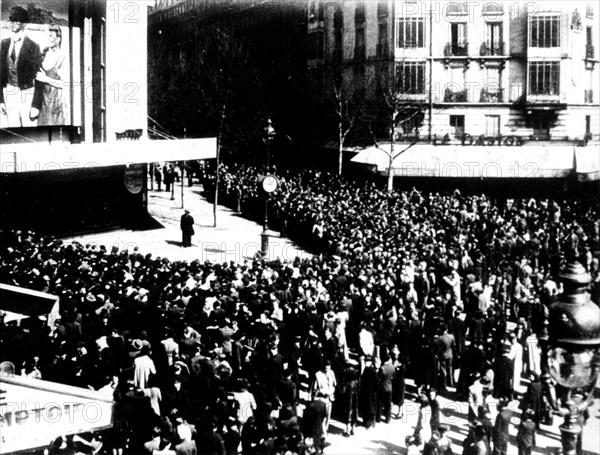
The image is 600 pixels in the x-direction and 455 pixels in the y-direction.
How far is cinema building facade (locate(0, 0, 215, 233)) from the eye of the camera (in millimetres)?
29875

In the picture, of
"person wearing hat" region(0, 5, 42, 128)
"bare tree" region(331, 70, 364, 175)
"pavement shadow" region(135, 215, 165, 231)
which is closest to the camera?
"person wearing hat" region(0, 5, 42, 128)

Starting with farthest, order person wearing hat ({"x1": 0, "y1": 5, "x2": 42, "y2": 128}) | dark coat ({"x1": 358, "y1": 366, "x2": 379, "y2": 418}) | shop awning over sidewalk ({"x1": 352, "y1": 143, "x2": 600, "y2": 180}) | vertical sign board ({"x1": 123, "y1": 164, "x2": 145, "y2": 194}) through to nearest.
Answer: shop awning over sidewalk ({"x1": 352, "y1": 143, "x2": 600, "y2": 180}) → vertical sign board ({"x1": 123, "y1": 164, "x2": 145, "y2": 194}) → person wearing hat ({"x1": 0, "y1": 5, "x2": 42, "y2": 128}) → dark coat ({"x1": 358, "y1": 366, "x2": 379, "y2": 418})

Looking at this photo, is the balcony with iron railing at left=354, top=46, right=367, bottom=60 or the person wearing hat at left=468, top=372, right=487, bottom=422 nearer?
the person wearing hat at left=468, top=372, right=487, bottom=422

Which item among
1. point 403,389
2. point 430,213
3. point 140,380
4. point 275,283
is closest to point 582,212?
point 430,213

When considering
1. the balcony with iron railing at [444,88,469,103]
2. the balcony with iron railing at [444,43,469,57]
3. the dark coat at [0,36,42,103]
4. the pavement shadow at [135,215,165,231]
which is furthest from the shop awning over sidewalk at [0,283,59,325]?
the balcony with iron railing at [444,43,469,57]

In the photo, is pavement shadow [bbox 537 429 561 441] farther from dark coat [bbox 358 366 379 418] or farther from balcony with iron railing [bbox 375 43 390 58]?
balcony with iron railing [bbox 375 43 390 58]

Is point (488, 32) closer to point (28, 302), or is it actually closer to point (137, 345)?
point (28, 302)

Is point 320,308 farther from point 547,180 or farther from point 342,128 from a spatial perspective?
point 342,128

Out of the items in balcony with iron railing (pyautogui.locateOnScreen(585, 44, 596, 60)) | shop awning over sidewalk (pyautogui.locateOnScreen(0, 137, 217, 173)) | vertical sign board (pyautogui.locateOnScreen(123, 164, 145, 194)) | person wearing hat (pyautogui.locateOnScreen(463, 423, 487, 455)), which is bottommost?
person wearing hat (pyautogui.locateOnScreen(463, 423, 487, 455))

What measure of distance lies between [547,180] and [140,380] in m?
35.4

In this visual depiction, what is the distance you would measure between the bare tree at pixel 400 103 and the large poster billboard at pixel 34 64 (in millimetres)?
19573

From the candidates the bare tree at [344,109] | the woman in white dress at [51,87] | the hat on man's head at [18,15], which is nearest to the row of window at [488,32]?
the bare tree at [344,109]

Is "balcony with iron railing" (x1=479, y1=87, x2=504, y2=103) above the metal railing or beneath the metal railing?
beneath

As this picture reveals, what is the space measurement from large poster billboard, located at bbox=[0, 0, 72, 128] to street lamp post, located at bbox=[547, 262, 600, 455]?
27746 millimetres
